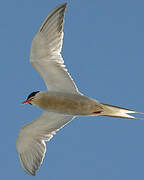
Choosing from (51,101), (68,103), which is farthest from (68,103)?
(51,101)

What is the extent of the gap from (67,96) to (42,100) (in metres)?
0.50

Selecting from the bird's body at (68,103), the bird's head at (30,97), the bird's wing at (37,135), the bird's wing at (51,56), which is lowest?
the bird's wing at (37,135)

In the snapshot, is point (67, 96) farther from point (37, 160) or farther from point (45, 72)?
point (37, 160)

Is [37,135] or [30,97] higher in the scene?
[30,97]

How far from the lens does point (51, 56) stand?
27.3 feet

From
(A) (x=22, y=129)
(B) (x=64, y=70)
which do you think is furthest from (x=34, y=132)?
(B) (x=64, y=70)

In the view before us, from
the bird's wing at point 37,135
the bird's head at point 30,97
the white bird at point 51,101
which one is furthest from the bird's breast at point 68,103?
the bird's wing at point 37,135

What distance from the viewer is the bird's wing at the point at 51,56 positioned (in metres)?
8.10

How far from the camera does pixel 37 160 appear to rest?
8641 millimetres

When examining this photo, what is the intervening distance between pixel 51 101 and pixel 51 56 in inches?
34.3

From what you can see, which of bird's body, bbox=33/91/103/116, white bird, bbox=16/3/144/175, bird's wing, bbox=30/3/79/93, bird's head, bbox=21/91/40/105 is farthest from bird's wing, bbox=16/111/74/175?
bird's wing, bbox=30/3/79/93

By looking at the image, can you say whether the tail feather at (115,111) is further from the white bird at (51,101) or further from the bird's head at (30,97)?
the bird's head at (30,97)

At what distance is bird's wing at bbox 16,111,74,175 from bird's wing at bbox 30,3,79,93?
661mm

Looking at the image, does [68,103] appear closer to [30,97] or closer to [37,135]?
[30,97]
